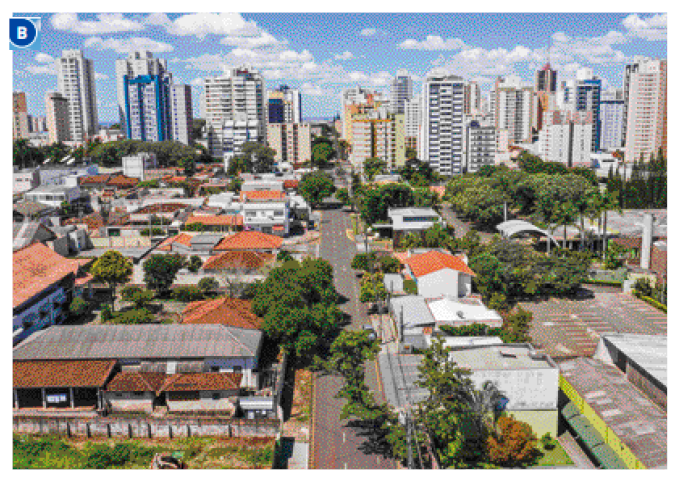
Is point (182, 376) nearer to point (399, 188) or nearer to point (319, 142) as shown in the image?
point (399, 188)

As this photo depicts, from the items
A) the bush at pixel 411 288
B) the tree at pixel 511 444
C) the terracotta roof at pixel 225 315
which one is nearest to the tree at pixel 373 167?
the bush at pixel 411 288

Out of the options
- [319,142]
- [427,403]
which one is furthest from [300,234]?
[319,142]

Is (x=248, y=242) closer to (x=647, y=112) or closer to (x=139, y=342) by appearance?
(x=139, y=342)

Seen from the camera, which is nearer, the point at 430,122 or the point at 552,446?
the point at 552,446

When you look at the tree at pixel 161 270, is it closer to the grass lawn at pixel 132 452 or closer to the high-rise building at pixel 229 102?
the grass lawn at pixel 132 452

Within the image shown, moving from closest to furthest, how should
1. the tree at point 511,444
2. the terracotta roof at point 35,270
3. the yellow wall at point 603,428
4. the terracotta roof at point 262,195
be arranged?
1. the yellow wall at point 603,428
2. the tree at point 511,444
3. the terracotta roof at point 35,270
4. the terracotta roof at point 262,195

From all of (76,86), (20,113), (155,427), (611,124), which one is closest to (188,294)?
(155,427)
